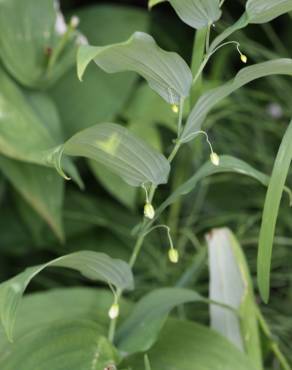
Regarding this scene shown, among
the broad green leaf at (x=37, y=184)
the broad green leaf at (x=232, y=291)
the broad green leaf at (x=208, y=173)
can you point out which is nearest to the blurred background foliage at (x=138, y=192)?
the broad green leaf at (x=37, y=184)

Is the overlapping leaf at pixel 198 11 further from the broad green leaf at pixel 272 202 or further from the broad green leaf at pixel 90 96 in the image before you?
the broad green leaf at pixel 90 96

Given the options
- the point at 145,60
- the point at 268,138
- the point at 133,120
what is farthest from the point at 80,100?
the point at 145,60

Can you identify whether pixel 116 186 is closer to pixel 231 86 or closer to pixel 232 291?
pixel 232 291

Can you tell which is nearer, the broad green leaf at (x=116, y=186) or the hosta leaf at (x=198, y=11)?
the hosta leaf at (x=198, y=11)

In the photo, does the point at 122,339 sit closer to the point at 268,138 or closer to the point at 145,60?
the point at 145,60

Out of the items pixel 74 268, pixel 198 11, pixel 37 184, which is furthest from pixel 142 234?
pixel 37 184
